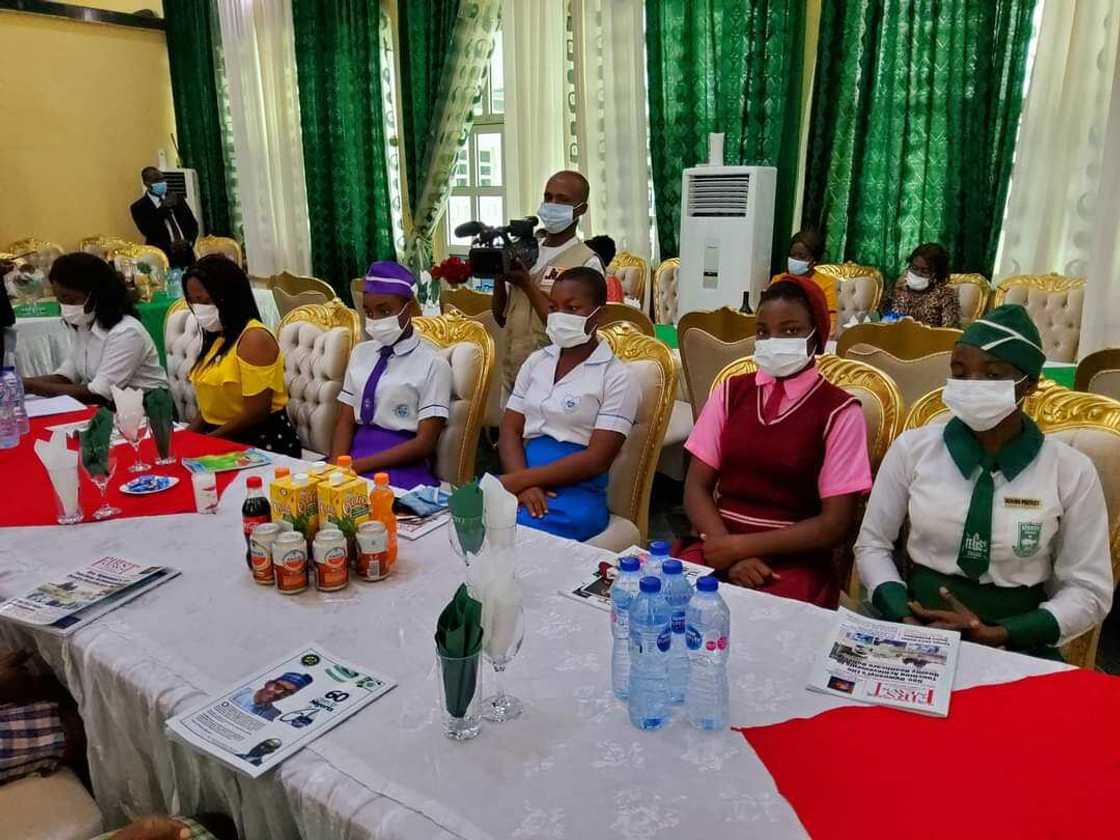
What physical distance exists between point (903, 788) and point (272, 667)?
87cm

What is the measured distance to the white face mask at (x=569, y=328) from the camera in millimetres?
2316

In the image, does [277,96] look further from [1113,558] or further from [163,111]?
[1113,558]

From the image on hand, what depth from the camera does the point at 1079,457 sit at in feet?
5.00

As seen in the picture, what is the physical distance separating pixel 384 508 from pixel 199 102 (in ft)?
26.2

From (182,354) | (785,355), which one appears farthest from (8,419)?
(785,355)

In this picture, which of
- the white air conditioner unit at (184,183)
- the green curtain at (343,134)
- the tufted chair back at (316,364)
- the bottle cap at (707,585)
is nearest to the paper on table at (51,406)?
the tufted chair back at (316,364)

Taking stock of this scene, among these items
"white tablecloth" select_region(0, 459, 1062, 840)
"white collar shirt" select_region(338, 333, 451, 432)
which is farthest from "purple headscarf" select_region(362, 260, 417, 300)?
"white tablecloth" select_region(0, 459, 1062, 840)

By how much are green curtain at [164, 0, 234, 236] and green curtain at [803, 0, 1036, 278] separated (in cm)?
587

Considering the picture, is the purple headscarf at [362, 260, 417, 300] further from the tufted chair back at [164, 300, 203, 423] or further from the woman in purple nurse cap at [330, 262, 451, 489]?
the tufted chair back at [164, 300, 203, 423]

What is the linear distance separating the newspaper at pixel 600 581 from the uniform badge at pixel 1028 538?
568mm

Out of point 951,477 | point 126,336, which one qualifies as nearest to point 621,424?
point 951,477

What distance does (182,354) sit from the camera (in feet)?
11.2

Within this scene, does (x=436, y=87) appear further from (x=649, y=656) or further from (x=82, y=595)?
(x=649, y=656)

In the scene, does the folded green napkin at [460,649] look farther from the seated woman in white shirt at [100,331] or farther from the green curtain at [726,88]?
the green curtain at [726,88]
